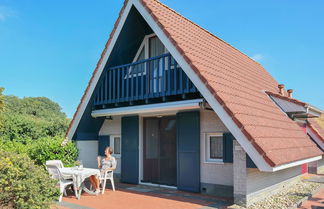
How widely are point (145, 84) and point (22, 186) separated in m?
5.59

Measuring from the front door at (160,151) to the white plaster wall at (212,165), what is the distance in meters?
1.32

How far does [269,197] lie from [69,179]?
5697 millimetres

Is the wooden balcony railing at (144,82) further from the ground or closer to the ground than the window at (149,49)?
closer to the ground

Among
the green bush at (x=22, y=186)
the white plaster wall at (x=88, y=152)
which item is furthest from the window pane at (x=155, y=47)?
→ the green bush at (x=22, y=186)

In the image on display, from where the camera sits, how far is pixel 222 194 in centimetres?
893

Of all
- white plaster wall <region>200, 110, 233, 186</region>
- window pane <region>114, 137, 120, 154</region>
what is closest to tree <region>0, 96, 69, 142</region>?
window pane <region>114, 137, 120, 154</region>

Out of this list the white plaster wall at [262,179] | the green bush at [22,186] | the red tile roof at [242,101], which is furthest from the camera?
the white plaster wall at [262,179]

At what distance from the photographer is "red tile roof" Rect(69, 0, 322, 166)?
283 inches

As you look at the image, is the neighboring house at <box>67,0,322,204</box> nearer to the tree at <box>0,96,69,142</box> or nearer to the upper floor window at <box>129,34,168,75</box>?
the upper floor window at <box>129,34,168,75</box>

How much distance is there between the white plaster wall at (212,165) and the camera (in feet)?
29.5

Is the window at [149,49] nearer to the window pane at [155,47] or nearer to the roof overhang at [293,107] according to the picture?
the window pane at [155,47]

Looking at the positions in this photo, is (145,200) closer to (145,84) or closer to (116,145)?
(145,84)

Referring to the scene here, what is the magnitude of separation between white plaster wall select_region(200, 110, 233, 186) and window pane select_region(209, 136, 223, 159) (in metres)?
0.23

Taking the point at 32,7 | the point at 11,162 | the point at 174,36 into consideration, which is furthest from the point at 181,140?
the point at 32,7
